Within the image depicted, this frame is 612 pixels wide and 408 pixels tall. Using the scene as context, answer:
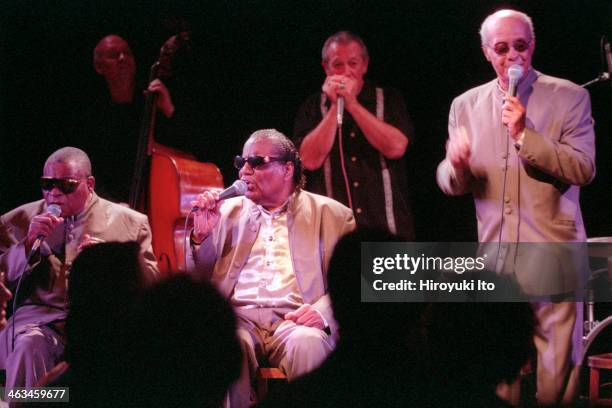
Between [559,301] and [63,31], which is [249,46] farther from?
[559,301]

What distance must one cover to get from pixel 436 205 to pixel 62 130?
2.24 m

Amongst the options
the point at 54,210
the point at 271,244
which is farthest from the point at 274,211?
the point at 54,210

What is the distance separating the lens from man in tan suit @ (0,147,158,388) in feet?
13.4

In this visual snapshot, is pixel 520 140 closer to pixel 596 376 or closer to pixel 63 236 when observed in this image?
pixel 596 376

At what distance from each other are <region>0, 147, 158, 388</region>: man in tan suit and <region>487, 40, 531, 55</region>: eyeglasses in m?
2.04

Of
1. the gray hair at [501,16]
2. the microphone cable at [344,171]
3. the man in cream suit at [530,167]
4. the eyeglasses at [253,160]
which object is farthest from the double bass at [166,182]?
the gray hair at [501,16]

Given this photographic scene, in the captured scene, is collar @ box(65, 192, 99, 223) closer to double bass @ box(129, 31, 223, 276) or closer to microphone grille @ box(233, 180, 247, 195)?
double bass @ box(129, 31, 223, 276)

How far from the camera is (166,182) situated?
4.36 metres

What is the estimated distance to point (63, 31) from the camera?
4699 millimetres

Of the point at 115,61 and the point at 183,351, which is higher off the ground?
the point at 115,61

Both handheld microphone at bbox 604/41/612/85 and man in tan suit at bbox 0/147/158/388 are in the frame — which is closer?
man in tan suit at bbox 0/147/158/388

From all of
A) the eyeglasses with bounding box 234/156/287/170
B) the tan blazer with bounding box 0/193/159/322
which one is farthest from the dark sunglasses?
the eyeglasses with bounding box 234/156/287/170

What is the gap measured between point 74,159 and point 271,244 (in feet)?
3.98

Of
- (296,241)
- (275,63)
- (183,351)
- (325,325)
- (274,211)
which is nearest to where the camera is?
(183,351)
